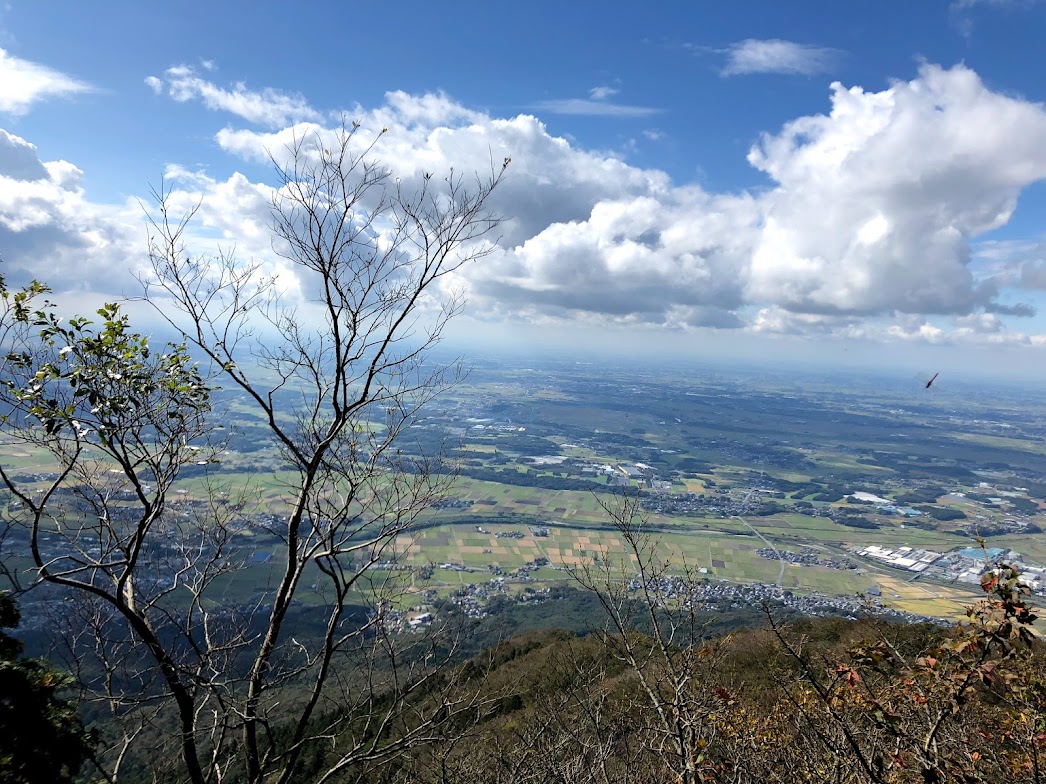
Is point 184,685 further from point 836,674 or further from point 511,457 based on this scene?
point 511,457

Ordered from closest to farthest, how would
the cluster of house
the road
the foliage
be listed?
the foliage, the cluster of house, the road

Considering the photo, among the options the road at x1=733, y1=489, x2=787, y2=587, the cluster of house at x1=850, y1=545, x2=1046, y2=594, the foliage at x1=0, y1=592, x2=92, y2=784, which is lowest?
the road at x1=733, y1=489, x2=787, y2=587

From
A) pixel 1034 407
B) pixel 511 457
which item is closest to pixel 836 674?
pixel 511 457

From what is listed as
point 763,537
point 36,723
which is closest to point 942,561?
point 763,537

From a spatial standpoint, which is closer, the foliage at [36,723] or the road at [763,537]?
the foliage at [36,723]

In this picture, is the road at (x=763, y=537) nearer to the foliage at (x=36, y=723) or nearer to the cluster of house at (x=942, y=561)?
the cluster of house at (x=942, y=561)

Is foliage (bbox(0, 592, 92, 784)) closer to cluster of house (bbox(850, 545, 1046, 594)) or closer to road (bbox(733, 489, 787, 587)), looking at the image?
road (bbox(733, 489, 787, 587))

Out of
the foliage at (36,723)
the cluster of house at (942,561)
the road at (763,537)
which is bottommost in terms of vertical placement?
the road at (763,537)

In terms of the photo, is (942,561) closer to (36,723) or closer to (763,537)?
(763,537)

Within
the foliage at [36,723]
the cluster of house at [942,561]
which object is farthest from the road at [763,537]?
the foliage at [36,723]

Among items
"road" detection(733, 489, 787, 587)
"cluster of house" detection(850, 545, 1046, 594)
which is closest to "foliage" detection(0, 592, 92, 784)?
"road" detection(733, 489, 787, 587)

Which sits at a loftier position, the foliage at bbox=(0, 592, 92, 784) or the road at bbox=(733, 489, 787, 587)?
the foliage at bbox=(0, 592, 92, 784)

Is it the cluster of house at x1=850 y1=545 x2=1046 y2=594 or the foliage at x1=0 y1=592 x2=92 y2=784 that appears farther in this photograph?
the cluster of house at x1=850 y1=545 x2=1046 y2=594
